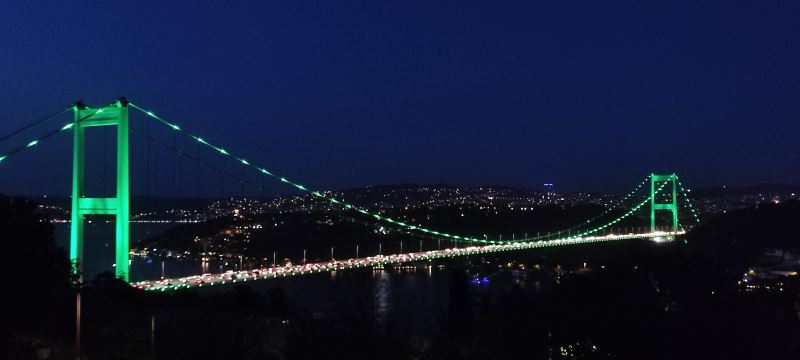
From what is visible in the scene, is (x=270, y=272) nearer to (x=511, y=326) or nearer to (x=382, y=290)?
(x=382, y=290)

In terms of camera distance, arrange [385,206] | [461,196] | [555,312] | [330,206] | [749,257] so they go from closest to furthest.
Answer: [555,312] → [749,257] → [330,206] → [385,206] → [461,196]

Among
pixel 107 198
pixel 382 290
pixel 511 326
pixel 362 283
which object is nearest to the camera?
pixel 511 326

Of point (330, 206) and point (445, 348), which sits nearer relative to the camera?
point (445, 348)

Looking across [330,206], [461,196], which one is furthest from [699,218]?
[330,206]

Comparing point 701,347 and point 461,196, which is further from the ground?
point 461,196

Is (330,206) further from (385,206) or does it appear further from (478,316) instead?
(478,316)

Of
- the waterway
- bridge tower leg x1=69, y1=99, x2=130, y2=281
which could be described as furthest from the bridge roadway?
bridge tower leg x1=69, y1=99, x2=130, y2=281

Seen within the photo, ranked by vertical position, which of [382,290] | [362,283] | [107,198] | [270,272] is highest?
[107,198]

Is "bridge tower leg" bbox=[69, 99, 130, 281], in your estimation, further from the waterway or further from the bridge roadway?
the waterway

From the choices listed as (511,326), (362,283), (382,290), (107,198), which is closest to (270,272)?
(362,283)
